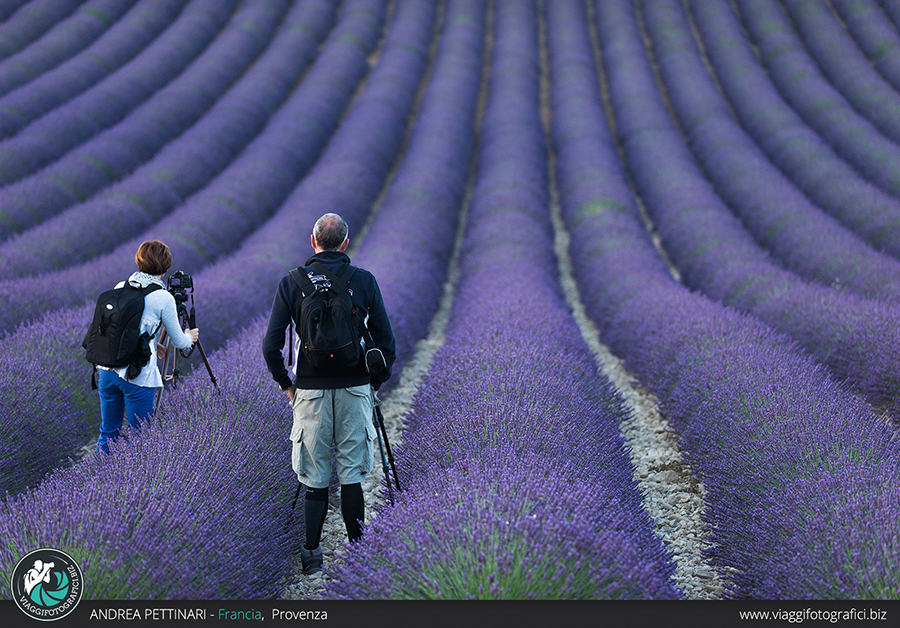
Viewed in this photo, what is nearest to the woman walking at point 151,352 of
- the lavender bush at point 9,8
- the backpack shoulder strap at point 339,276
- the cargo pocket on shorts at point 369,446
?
the backpack shoulder strap at point 339,276

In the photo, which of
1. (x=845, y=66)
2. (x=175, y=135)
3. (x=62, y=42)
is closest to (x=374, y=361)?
(x=175, y=135)

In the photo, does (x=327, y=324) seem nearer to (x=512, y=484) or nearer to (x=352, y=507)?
(x=352, y=507)

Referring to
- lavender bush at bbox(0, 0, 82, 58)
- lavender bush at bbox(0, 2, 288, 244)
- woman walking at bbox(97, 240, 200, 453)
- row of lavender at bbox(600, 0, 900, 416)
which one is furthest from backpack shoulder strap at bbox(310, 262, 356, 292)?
lavender bush at bbox(0, 0, 82, 58)

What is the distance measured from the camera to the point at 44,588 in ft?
4.93

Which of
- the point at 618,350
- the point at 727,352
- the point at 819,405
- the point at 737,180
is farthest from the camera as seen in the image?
the point at 737,180

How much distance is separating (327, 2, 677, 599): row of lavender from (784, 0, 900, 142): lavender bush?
25.0 ft

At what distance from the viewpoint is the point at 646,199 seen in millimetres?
8344

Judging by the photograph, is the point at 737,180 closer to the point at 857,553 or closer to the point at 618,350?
the point at 618,350

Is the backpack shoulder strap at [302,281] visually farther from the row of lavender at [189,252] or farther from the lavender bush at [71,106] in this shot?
the lavender bush at [71,106]

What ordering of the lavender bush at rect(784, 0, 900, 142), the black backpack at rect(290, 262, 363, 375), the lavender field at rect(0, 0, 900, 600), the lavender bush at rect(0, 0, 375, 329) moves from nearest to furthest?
1. the lavender field at rect(0, 0, 900, 600)
2. the black backpack at rect(290, 262, 363, 375)
3. the lavender bush at rect(0, 0, 375, 329)
4. the lavender bush at rect(784, 0, 900, 142)

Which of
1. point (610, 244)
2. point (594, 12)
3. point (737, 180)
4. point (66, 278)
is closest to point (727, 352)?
point (610, 244)

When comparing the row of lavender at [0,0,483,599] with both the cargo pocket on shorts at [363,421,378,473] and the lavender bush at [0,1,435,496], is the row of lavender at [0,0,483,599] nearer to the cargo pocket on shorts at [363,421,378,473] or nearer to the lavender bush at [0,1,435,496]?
the cargo pocket on shorts at [363,421,378,473]

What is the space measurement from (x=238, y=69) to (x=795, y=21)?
39.9ft

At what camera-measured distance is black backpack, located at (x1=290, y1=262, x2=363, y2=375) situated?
1922 millimetres
